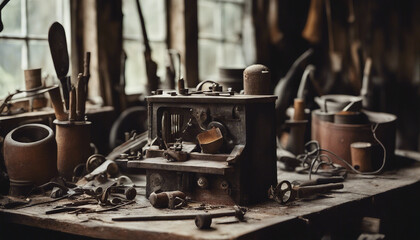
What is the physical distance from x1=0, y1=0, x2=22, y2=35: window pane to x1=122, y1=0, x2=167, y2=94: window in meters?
1.16

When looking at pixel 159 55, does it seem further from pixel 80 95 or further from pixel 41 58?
pixel 80 95

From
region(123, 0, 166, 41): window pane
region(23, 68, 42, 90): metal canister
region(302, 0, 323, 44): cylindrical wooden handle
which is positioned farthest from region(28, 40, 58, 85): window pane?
region(302, 0, 323, 44): cylindrical wooden handle

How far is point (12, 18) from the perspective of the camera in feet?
16.5

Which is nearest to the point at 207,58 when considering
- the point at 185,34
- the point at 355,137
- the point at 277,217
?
the point at 185,34

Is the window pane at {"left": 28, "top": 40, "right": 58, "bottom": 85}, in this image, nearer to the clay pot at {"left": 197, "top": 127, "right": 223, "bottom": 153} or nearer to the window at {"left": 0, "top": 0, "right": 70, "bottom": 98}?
the window at {"left": 0, "top": 0, "right": 70, "bottom": 98}

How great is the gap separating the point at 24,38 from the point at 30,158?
138 centimetres

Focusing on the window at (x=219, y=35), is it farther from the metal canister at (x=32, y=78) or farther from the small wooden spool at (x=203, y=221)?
the small wooden spool at (x=203, y=221)

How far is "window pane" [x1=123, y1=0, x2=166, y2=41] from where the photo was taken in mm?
6027

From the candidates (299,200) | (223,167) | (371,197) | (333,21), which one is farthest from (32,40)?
(333,21)

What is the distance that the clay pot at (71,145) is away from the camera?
4.54m

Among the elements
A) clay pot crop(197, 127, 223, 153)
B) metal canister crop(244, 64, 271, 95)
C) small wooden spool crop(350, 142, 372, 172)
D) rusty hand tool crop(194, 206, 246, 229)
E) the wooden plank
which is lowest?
rusty hand tool crop(194, 206, 246, 229)

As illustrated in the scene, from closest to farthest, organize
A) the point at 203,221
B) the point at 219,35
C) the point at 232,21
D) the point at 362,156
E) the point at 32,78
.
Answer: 1. the point at 203,221
2. the point at 32,78
3. the point at 362,156
4. the point at 219,35
5. the point at 232,21

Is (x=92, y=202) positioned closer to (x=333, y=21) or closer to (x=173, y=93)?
(x=173, y=93)

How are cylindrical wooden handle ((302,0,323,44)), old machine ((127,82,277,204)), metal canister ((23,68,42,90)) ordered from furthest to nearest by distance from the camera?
cylindrical wooden handle ((302,0,323,44)) → metal canister ((23,68,42,90)) → old machine ((127,82,277,204))
